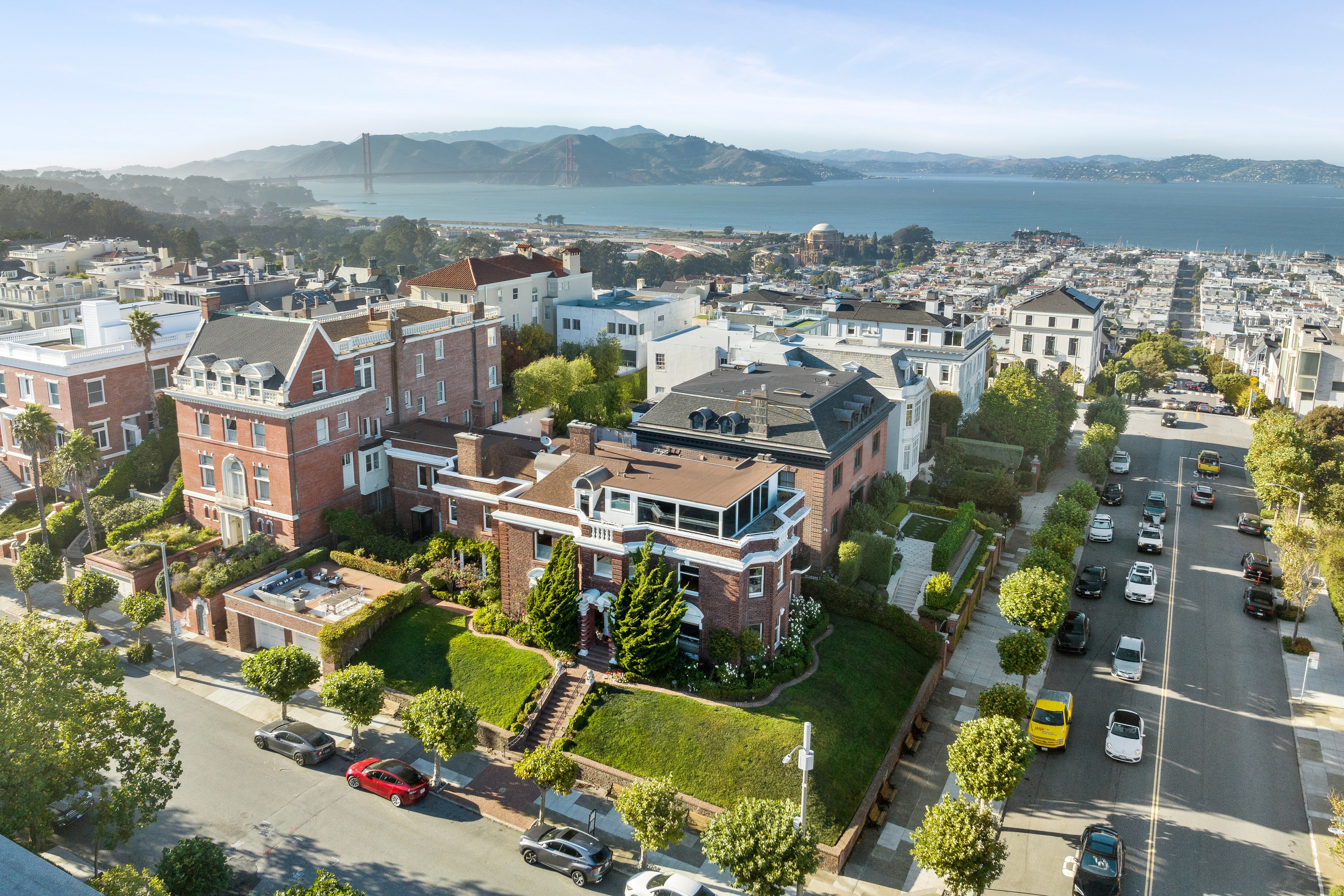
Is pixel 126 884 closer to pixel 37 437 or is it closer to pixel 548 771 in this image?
pixel 548 771

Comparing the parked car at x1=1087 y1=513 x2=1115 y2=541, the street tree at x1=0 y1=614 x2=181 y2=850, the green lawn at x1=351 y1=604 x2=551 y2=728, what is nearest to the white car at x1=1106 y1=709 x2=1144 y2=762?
the green lawn at x1=351 y1=604 x2=551 y2=728

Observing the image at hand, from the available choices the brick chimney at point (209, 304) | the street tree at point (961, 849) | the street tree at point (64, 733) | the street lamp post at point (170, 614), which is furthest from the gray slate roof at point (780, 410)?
the street tree at point (64, 733)

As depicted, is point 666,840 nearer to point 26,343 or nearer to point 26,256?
point 26,343

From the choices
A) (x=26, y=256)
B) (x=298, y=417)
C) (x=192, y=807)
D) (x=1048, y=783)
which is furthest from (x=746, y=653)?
(x=26, y=256)

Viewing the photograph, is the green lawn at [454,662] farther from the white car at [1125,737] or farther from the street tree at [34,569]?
the white car at [1125,737]

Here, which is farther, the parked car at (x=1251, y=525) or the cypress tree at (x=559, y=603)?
the parked car at (x=1251, y=525)

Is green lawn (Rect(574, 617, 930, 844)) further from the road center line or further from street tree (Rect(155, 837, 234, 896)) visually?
street tree (Rect(155, 837, 234, 896))

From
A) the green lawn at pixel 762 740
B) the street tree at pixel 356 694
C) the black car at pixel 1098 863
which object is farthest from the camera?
the street tree at pixel 356 694
